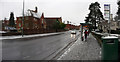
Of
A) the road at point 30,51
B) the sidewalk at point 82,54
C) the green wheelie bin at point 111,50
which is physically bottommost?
the road at point 30,51

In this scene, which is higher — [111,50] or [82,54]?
[111,50]

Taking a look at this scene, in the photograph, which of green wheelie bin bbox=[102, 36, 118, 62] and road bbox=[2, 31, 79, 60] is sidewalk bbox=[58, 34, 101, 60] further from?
green wheelie bin bbox=[102, 36, 118, 62]

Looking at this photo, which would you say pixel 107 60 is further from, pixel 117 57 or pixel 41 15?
pixel 41 15

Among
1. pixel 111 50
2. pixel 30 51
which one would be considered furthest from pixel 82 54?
pixel 30 51

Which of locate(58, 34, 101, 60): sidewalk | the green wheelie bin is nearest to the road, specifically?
locate(58, 34, 101, 60): sidewalk

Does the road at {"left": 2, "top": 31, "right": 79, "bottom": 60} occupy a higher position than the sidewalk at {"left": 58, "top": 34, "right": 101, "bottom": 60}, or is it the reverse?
the sidewalk at {"left": 58, "top": 34, "right": 101, "bottom": 60}

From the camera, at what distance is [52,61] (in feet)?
18.6

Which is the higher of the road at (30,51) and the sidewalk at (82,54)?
the sidewalk at (82,54)

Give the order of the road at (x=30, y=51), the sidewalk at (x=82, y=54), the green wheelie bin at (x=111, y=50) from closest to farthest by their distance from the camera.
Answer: the green wheelie bin at (x=111, y=50) < the sidewalk at (x=82, y=54) < the road at (x=30, y=51)

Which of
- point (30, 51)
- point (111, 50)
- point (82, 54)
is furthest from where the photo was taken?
point (30, 51)

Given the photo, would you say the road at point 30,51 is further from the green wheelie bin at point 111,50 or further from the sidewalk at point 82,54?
the green wheelie bin at point 111,50

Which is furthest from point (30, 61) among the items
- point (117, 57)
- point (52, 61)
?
point (117, 57)

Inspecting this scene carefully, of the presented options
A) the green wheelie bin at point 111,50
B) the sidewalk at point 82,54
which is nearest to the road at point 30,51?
the sidewalk at point 82,54

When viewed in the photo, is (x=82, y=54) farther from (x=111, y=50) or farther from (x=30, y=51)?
(x=30, y=51)
